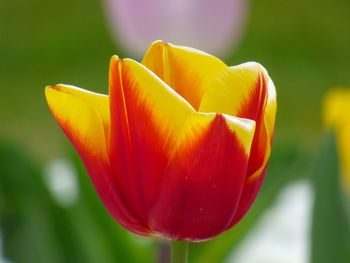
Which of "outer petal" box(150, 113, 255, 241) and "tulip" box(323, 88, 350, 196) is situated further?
"tulip" box(323, 88, 350, 196)

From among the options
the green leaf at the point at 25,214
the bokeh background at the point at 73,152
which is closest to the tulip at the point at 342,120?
the bokeh background at the point at 73,152

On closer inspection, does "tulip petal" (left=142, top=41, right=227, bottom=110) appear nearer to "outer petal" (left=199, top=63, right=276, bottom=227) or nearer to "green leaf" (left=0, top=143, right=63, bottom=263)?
"outer petal" (left=199, top=63, right=276, bottom=227)

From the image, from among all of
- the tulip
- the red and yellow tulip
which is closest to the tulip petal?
the red and yellow tulip

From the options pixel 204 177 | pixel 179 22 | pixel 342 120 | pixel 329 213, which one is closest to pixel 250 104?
pixel 204 177

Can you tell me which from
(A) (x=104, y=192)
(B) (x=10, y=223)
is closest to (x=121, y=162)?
(A) (x=104, y=192)

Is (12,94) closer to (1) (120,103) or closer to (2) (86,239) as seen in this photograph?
(2) (86,239)

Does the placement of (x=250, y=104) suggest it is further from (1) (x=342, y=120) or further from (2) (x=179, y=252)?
(1) (x=342, y=120)

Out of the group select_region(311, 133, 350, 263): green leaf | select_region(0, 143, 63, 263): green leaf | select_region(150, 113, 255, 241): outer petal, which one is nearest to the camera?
select_region(150, 113, 255, 241): outer petal
